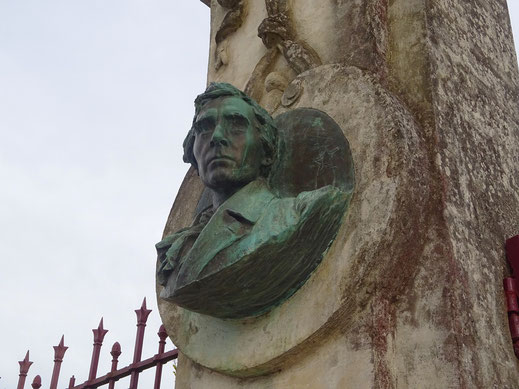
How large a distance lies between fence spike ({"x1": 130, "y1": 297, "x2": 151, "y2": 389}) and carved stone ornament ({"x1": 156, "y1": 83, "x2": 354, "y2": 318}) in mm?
1202

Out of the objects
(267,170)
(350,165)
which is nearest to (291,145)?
(267,170)

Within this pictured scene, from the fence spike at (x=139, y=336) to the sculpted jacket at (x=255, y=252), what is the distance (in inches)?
56.8

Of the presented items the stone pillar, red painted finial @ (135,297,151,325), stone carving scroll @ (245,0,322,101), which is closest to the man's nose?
the stone pillar

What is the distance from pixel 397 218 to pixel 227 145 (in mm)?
724

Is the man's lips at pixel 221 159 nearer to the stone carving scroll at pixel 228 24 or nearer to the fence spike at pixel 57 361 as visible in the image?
the stone carving scroll at pixel 228 24

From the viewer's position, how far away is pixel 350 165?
112 inches

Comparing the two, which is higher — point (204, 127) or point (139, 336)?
point (204, 127)

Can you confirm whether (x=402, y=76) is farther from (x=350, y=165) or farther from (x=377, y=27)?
(x=350, y=165)

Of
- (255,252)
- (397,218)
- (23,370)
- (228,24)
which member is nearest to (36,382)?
(23,370)

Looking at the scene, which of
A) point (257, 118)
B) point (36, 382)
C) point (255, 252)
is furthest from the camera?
point (36, 382)

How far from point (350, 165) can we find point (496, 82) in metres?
1.09

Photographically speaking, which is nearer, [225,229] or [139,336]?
[225,229]

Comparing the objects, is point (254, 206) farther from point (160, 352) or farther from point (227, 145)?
point (160, 352)

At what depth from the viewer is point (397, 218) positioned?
2.61 metres
